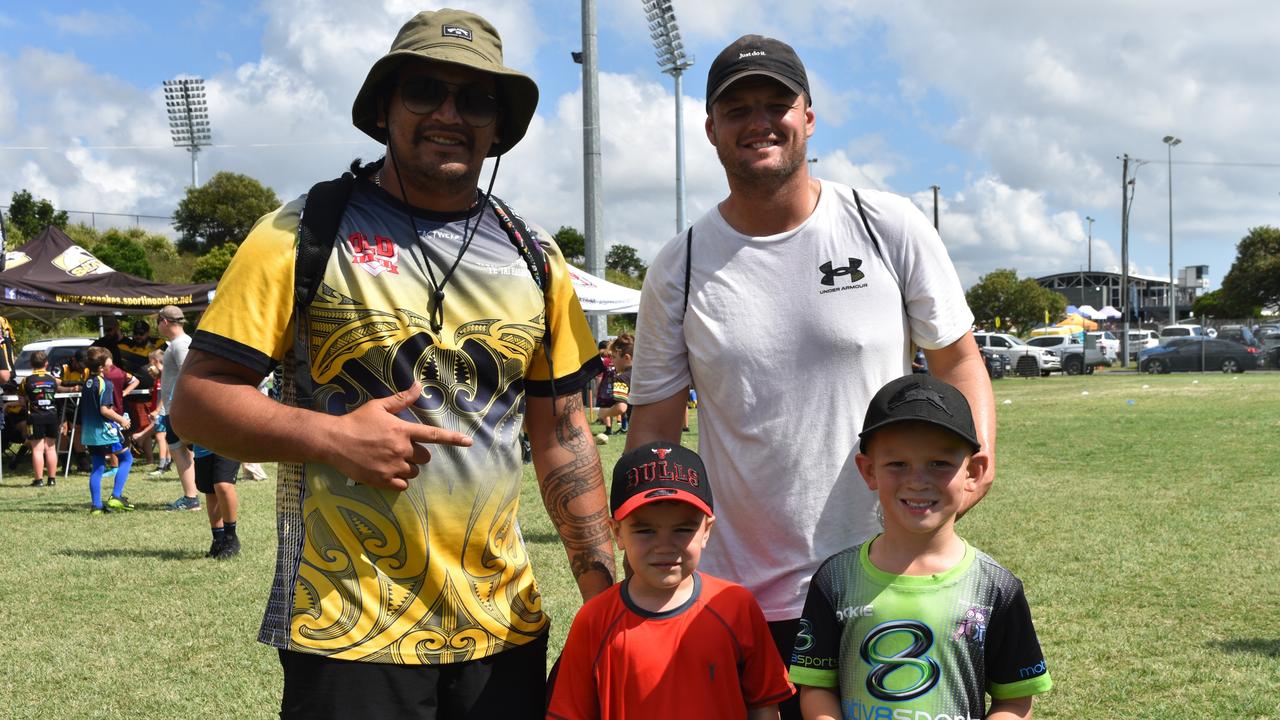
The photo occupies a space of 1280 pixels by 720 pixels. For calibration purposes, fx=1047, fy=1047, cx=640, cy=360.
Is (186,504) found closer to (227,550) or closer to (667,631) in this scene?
(227,550)

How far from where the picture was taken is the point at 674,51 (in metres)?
41.7

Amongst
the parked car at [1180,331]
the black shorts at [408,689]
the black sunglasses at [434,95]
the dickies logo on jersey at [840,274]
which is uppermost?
the black sunglasses at [434,95]

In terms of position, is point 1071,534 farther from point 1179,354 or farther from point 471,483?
point 1179,354

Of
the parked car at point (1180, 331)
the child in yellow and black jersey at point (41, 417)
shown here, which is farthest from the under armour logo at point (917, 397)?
the parked car at point (1180, 331)

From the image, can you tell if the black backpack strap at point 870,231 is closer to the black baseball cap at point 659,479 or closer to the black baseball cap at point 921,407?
the black baseball cap at point 921,407

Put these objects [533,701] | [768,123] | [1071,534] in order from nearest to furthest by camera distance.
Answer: [533,701] < [768,123] < [1071,534]

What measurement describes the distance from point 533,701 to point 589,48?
18479mm

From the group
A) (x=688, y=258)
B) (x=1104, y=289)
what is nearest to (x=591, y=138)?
(x=688, y=258)

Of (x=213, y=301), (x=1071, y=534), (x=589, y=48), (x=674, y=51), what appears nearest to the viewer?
(x=213, y=301)

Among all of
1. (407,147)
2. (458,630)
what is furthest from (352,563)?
(407,147)

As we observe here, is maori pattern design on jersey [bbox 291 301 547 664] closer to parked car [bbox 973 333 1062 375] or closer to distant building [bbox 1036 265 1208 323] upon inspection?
parked car [bbox 973 333 1062 375]

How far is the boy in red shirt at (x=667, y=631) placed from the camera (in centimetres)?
237

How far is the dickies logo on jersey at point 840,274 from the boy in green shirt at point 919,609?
0.34 m

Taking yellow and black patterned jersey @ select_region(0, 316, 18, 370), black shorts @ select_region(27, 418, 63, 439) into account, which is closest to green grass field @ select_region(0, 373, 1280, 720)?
black shorts @ select_region(27, 418, 63, 439)
